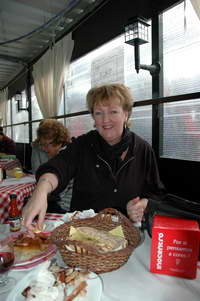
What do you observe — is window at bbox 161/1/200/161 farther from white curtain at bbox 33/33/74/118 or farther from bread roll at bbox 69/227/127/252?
white curtain at bbox 33/33/74/118

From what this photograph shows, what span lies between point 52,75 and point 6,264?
13.7 feet

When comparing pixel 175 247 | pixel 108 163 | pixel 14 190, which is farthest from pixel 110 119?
pixel 14 190

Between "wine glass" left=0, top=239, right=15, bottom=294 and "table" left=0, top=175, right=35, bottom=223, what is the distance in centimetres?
115

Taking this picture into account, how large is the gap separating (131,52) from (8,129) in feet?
23.0

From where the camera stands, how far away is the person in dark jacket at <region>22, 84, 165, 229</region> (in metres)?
1.35

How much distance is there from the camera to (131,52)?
270 centimetres

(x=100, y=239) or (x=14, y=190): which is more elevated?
(x=100, y=239)

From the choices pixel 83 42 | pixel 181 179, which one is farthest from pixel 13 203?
pixel 83 42

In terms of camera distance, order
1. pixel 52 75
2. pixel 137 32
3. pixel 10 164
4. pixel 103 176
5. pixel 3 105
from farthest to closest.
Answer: pixel 3 105, pixel 52 75, pixel 10 164, pixel 137 32, pixel 103 176

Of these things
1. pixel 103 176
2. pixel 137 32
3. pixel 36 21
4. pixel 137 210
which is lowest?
pixel 137 210

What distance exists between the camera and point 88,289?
1.82ft

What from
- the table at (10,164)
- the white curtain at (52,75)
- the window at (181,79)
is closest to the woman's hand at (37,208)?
the window at (181,79)

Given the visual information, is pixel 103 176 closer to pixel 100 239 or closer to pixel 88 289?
pixel 100 239

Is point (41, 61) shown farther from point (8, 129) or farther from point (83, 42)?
point (8, 129)
